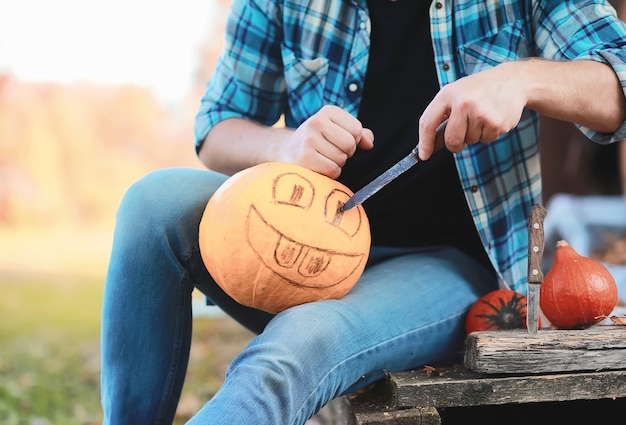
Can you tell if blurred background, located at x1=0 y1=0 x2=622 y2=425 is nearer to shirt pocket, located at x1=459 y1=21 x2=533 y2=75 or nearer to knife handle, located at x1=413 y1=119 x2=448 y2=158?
shirt pocket, located at x1=459 y1=21 x2=533 y2=75

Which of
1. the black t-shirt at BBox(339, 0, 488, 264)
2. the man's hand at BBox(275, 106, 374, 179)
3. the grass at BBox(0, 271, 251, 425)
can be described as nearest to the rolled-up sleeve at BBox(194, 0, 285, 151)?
the black t-shirt at BBox(339, 0, 488, 264)

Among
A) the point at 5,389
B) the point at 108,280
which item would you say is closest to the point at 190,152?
the point at 5,389

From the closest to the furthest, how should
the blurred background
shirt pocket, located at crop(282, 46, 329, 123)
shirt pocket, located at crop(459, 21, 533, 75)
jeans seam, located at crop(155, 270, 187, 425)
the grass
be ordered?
1. jeans seam, located at crop(155, 270, 187, 425)
2. shirt pocket, located at crop(459, 21, 533, 75)
3. shirt pocket, located at crop(282, 46, 329, 123)
4. the grass
5. the blurred background

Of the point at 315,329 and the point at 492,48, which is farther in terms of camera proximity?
the point at 492,48

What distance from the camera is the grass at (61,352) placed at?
2.77m

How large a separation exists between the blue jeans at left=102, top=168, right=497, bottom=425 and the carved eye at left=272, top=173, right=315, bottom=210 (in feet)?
0.63

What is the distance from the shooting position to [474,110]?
47.8 inches

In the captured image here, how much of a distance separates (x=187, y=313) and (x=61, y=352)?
8.99 ft

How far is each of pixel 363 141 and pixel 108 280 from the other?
59 cm

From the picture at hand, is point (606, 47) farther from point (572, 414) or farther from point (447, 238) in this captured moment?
point (572, 414)

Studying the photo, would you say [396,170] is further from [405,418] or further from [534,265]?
[405,418]

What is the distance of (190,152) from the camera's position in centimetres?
629

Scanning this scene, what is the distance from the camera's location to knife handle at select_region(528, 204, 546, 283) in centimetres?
128

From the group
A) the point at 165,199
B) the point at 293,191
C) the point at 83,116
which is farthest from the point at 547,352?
the point at 83,116
